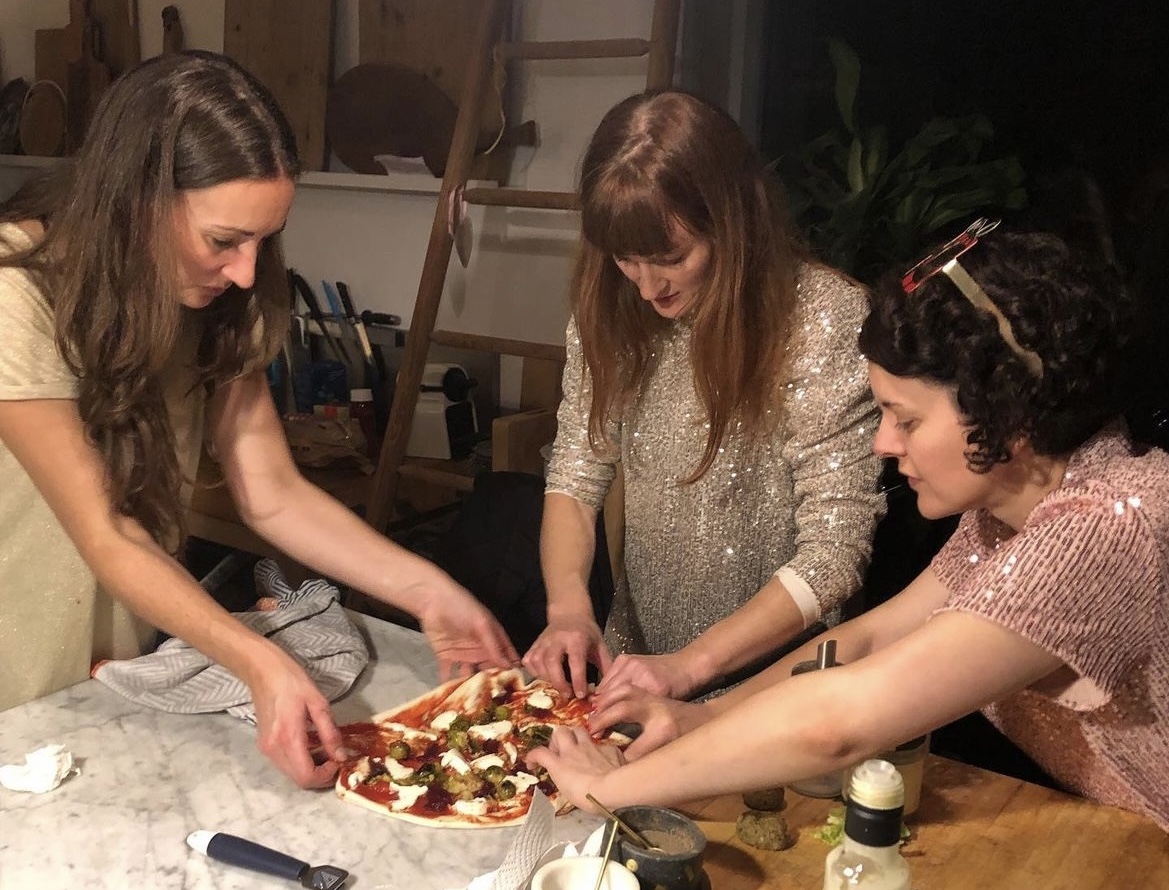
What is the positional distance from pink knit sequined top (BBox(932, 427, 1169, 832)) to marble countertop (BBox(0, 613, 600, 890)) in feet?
1.55

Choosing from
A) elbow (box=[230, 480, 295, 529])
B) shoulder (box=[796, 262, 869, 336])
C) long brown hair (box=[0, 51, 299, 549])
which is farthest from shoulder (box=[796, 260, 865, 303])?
elbow (box=[230, 480, 295, 529])

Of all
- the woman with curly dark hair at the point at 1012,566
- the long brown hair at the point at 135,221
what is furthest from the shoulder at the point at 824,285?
the long brown hair at the point at 135,221

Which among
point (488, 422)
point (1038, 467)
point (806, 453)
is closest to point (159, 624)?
point (806, 453)

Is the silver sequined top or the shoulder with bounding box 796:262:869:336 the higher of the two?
the shoulder with bounding box 796:262:869:336

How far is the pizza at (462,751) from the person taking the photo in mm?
1091

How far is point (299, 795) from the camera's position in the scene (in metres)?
1.10

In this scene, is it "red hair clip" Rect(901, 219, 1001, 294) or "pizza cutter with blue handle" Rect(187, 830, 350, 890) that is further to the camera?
"red hair clip" Rect(901, 219, 1001, 294)

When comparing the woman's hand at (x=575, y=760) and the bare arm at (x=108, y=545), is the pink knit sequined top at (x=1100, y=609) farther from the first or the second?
the bare arm at (x=108, y=545)

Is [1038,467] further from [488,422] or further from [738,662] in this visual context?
[488,422]

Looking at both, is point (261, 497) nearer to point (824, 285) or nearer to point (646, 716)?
point (646, 716)

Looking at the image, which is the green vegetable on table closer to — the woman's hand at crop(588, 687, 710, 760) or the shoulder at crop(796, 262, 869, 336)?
the woman's hand at crop(588, 687, 710, 760)

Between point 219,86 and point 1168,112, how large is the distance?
1811 mm

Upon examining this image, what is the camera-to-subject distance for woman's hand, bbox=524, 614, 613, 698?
1403 millimetres

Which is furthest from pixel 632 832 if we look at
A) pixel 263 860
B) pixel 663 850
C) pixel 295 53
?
pixel 295 53
